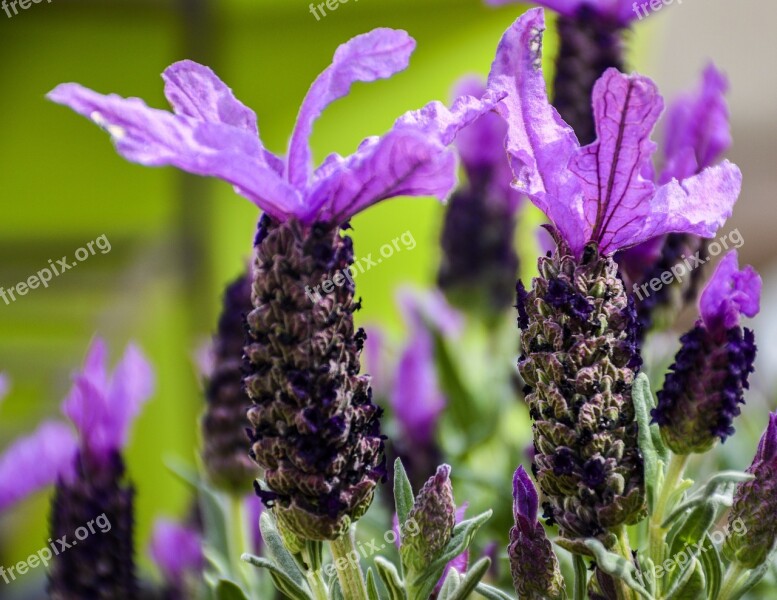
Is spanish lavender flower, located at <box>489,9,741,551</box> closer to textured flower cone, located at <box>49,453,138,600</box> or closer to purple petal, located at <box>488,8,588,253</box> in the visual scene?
purple petal, located at <box>488,8,588,253</box>

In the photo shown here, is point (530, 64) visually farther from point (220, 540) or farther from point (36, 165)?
point (36, 165)

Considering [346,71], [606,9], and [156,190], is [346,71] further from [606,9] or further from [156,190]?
[156,190]

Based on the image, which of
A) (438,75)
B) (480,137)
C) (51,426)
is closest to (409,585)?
(51,426)

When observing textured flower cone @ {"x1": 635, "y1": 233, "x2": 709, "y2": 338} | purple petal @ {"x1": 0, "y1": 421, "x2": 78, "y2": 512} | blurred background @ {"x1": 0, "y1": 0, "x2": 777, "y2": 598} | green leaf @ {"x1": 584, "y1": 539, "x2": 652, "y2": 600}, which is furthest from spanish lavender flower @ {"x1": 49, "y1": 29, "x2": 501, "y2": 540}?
blurred background @ {"x1": 0, "y1": 0, "x2": 777, "y2": 598}

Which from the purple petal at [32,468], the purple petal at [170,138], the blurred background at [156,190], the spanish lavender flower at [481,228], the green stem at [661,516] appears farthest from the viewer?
the blurred background at [156,190]

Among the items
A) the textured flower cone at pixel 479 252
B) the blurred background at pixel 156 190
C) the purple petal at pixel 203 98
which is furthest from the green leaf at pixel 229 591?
the blurred background at pixel 156 190

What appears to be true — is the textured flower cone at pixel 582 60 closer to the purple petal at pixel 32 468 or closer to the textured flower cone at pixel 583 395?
the textured flower cone at pixel 583 395
